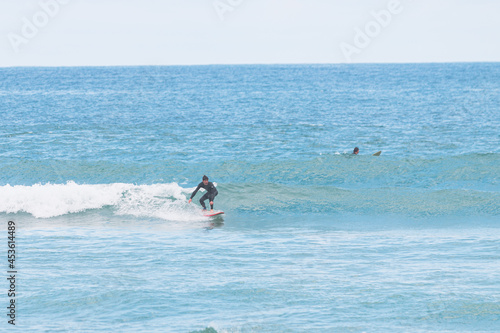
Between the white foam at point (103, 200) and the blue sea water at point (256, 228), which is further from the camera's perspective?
the white foam at point (103, 200)

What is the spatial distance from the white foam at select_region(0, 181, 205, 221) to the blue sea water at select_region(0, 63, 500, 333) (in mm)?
101

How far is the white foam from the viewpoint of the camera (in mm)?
25234

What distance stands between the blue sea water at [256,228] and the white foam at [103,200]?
101mm

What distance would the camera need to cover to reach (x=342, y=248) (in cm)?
1900

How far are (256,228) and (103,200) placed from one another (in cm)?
829

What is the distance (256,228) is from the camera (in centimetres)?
2262

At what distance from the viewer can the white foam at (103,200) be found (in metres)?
25.2

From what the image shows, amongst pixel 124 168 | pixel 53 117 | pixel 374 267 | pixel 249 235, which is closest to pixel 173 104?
pixel 53 117

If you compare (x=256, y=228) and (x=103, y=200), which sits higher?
(x=103, y=200)

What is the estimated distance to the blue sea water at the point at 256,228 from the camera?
13.7 metres

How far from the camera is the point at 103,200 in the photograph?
2673 cm

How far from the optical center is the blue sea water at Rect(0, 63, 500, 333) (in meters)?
13.7

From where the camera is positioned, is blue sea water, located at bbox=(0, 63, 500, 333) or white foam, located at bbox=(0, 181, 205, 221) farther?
white foam, located at bbox=(0, 181, 205, 221)

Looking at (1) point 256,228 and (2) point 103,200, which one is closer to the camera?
(1) point 256,228
